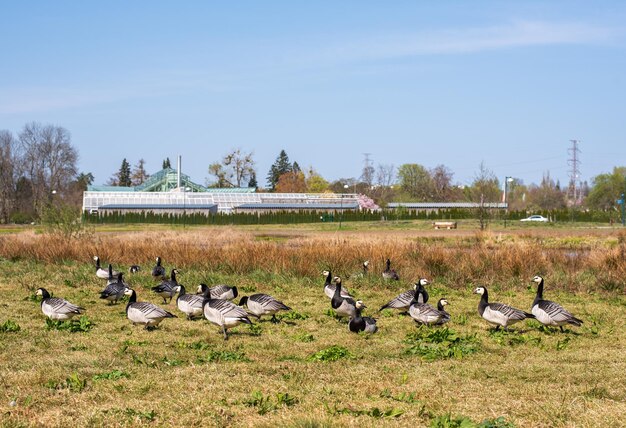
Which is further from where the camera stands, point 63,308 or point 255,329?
point 63,308

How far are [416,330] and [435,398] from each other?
558cm

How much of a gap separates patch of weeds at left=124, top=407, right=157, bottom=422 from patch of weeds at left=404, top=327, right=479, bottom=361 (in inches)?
202

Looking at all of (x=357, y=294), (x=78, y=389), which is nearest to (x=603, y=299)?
(x=357, y=294)

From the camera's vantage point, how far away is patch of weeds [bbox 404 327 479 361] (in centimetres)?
1186

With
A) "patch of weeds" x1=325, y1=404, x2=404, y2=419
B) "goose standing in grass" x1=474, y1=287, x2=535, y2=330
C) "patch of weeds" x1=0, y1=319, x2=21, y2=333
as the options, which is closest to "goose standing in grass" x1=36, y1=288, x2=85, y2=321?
"patch of weeds" x1=0, y1=319, x2=21, y2=333

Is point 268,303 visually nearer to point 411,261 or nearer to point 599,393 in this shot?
point 599,393

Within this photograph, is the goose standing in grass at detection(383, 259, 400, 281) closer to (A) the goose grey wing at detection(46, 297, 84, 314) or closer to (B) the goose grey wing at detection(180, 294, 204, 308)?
(B) the goose grey wing at detection(180, 294, 204, 308)

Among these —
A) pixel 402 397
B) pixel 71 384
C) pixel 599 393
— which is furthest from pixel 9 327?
pixel 599 393

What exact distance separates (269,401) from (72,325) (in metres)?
7.07

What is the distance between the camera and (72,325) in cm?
1413

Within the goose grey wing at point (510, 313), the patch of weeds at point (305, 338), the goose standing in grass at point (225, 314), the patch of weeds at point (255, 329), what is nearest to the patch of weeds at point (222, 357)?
the goose standing in grass at point (225, 314)

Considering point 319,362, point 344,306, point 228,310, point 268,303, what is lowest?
point 319,362

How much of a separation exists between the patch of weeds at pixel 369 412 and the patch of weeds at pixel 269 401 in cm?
58

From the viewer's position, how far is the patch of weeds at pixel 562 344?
1275 centimetres
